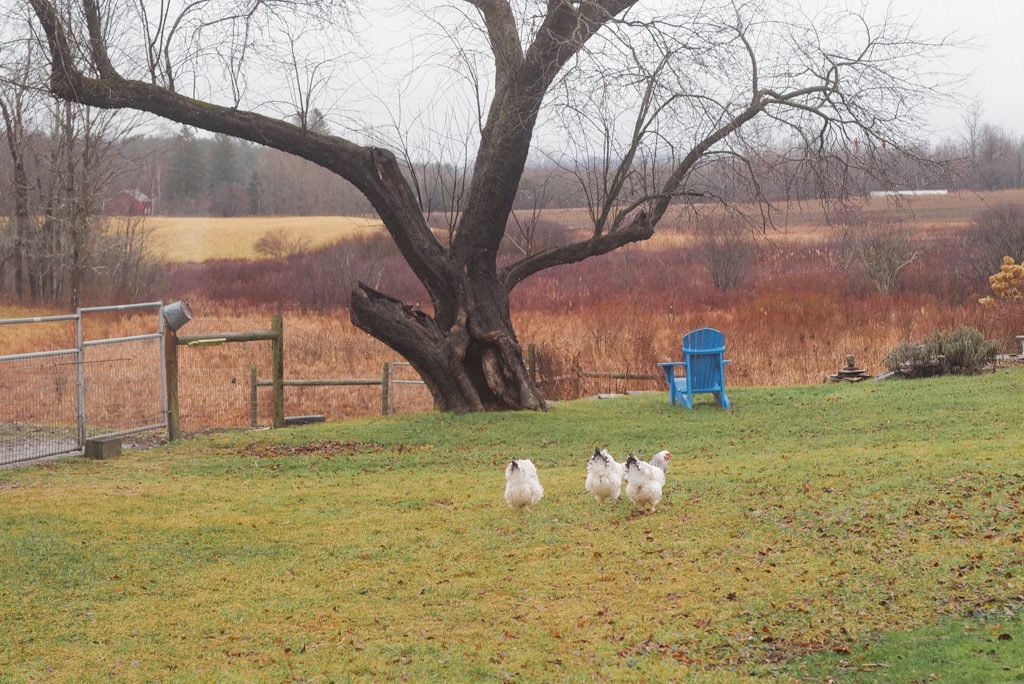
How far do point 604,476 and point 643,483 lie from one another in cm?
33

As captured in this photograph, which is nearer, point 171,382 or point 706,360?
point 171,382

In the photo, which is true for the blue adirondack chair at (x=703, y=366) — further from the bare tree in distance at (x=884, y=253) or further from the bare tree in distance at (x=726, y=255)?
the bare tree in distance at (x=726, y=255)

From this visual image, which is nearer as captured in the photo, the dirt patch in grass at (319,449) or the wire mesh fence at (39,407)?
the wire mesh fence at (39,407)

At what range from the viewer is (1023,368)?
16266mm

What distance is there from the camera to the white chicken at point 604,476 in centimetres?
852

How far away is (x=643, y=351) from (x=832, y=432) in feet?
28.5

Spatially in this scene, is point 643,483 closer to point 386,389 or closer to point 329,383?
point 329,383

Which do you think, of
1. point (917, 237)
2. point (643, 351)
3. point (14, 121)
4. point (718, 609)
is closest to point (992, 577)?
point (718, 609)

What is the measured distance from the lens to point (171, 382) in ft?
45.6

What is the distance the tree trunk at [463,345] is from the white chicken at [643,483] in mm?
6651

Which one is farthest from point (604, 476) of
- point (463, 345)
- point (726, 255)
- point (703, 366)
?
point (726, 255)

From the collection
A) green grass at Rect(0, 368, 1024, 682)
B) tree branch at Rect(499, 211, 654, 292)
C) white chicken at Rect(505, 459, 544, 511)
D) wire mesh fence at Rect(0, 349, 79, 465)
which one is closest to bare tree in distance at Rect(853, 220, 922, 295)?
tree branch at Rect(499, 211, 654, 292)

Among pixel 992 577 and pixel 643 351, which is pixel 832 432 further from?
pixel 643 351

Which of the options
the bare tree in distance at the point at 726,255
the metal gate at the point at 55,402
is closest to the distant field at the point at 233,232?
the bare tree in distance at the point at 726,255
